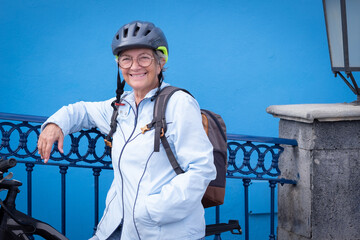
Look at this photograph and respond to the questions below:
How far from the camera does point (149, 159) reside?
2.43 metres

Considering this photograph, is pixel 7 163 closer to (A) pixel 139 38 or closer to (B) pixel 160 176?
(B) pixel 160 176

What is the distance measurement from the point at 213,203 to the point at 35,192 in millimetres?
3480

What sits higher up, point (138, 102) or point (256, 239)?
point (138, 102)

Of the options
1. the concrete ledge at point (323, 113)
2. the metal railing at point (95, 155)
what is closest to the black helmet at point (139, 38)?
the metal railing at point (95, 155)

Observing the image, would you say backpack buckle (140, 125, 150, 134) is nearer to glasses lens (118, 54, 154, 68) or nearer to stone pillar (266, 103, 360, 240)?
glasses lens (118, 54, 154, 68)

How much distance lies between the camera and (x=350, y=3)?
416 cm

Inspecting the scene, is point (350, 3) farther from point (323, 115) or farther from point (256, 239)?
point (256, 239)

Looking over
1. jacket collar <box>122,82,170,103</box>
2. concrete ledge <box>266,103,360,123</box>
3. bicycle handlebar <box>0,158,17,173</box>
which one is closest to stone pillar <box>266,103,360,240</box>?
concrete ledge <box>266,103,360,123</box>

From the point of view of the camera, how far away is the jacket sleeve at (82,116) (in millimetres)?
2875

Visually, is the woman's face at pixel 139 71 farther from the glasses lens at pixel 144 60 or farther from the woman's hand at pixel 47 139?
the woman's hand at pixel 47 139

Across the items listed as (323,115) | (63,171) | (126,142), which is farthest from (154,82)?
(323,115)

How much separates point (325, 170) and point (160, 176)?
201 centimetres

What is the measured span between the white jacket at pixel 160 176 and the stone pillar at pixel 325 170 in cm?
175

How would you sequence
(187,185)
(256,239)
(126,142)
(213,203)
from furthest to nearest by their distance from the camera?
(256,239), (213,203), (126,142), (187,185)
